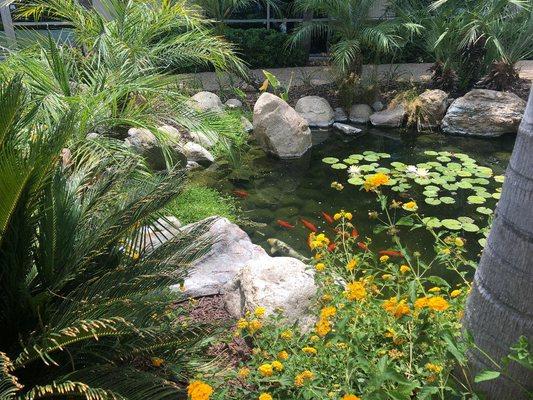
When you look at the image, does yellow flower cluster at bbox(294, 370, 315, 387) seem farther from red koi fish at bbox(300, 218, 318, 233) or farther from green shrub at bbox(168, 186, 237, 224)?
green shrub at bbox(168, 186, 237, 224)

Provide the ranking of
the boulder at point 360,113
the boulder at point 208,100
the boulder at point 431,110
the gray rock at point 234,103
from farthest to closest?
the gray rock at point 234,103 < the boulder at point 360,113 < the boulder at point 431,110 < the boulder at point 208,100

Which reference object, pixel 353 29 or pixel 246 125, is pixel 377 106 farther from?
pixel 246 125

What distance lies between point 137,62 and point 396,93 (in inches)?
A: 203

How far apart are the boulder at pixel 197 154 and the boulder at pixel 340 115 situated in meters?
2.60

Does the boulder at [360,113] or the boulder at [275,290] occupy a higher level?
the boulder at [275,290]

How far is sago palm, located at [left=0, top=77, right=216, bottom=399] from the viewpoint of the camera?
1.93 meters

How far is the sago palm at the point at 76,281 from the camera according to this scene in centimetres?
193

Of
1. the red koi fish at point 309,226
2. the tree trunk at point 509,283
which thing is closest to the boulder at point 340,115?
the red koi fish at point 309,226

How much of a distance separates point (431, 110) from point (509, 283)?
712 cm

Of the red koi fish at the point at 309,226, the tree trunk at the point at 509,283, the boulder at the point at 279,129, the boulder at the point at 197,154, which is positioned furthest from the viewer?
the boulder at the point at 279,129

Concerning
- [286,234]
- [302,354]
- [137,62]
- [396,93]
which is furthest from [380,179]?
[396,93]

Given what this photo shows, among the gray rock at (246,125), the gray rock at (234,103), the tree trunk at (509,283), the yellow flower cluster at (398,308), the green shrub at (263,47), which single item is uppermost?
the tree trunk at (509,283)

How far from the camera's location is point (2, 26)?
34.8 ft

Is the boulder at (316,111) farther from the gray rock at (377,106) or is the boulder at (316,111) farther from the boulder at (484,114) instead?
the boulder at (484,114)
